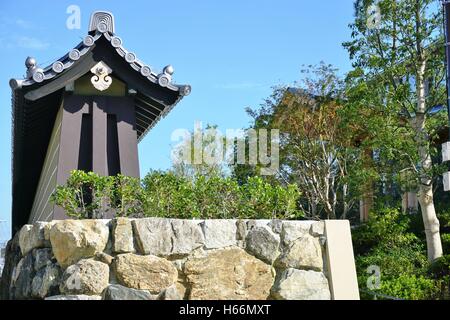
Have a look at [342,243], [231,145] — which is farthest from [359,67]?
[342,243]

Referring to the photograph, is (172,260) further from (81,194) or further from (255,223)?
(81,194)

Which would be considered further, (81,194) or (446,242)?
(446,242)

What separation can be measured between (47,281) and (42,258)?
27 cm

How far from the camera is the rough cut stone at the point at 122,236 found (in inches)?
252

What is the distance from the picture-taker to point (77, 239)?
6320 millimetres

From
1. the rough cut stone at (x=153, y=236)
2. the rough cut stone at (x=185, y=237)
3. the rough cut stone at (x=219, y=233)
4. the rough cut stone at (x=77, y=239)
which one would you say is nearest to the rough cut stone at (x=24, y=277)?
the rough cut stone at (x=77, y=239)

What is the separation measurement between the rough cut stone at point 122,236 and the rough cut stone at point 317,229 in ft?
6.33

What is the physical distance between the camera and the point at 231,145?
22656mm

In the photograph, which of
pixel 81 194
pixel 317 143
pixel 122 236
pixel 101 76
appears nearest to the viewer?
pixel 122 236

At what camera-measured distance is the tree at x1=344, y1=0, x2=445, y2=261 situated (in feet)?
49.6

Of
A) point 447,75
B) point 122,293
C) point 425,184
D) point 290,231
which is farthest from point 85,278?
point 425,184

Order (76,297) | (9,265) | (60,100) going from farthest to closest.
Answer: (60,100), (9,265), (76,297)

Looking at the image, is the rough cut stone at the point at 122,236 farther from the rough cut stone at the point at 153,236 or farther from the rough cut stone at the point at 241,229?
the rough cut stone at the point at 241,229
